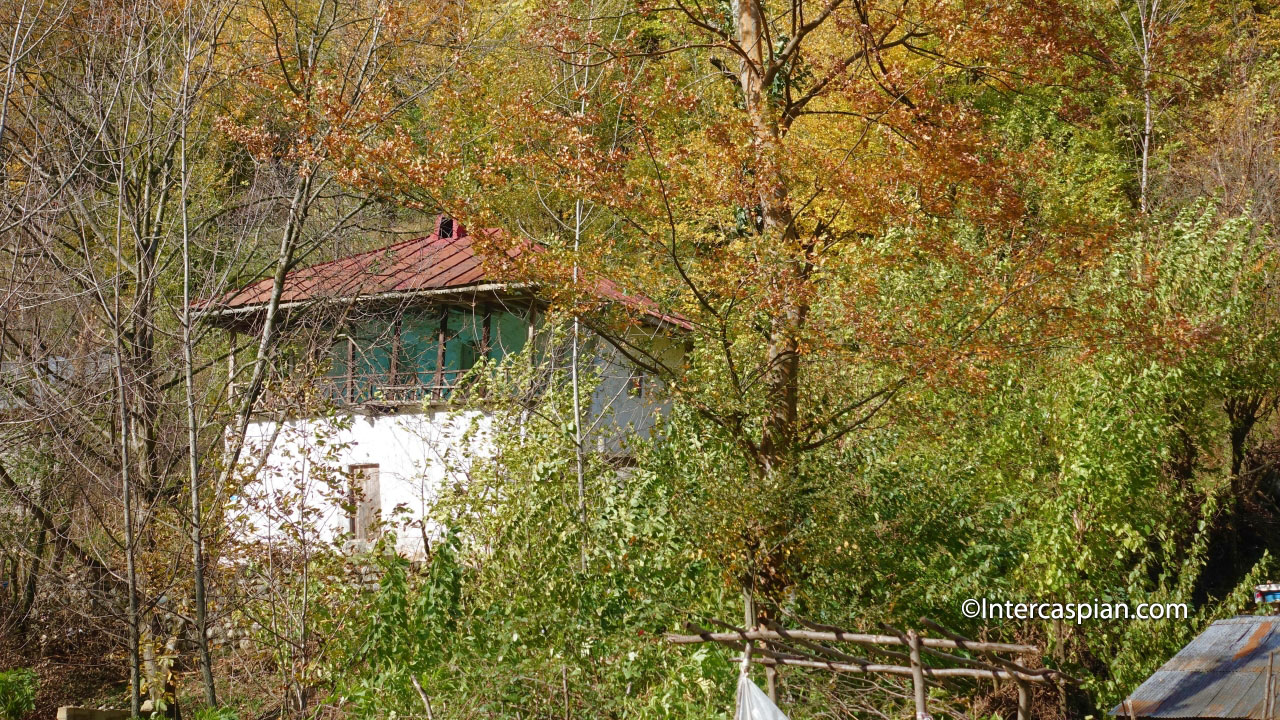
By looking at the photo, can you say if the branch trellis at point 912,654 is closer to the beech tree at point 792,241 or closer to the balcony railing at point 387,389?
the beech tree at point 792,241

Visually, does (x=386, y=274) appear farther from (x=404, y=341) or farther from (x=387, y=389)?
(x=387, y=389)

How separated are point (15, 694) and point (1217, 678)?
12.1 meters

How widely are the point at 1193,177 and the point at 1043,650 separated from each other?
14346mm

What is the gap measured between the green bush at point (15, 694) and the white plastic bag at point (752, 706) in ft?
35.1

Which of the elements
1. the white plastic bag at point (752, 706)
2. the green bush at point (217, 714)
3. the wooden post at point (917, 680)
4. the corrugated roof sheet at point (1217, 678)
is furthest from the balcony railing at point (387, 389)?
the wooden post at point (917, 680)

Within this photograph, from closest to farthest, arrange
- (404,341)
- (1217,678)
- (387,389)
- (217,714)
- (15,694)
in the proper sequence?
(1217,678), (217,714), (15,694), (387,389), (404,341)

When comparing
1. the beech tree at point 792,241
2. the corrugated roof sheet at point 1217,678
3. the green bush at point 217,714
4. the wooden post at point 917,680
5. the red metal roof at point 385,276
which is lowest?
the green bush at point 217,714

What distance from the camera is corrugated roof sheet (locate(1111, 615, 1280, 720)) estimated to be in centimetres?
488

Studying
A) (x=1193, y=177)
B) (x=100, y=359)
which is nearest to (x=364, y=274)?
(x=100, y=359)

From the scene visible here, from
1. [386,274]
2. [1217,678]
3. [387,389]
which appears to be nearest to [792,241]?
[1217,678]

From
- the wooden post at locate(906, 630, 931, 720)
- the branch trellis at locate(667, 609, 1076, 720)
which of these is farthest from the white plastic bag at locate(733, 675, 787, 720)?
the wooden post at locate(906, 630, 931, 720)

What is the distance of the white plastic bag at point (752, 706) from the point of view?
4.55 meters

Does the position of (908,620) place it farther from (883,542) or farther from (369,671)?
(369,671)

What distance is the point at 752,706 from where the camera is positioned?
457 centimetres
